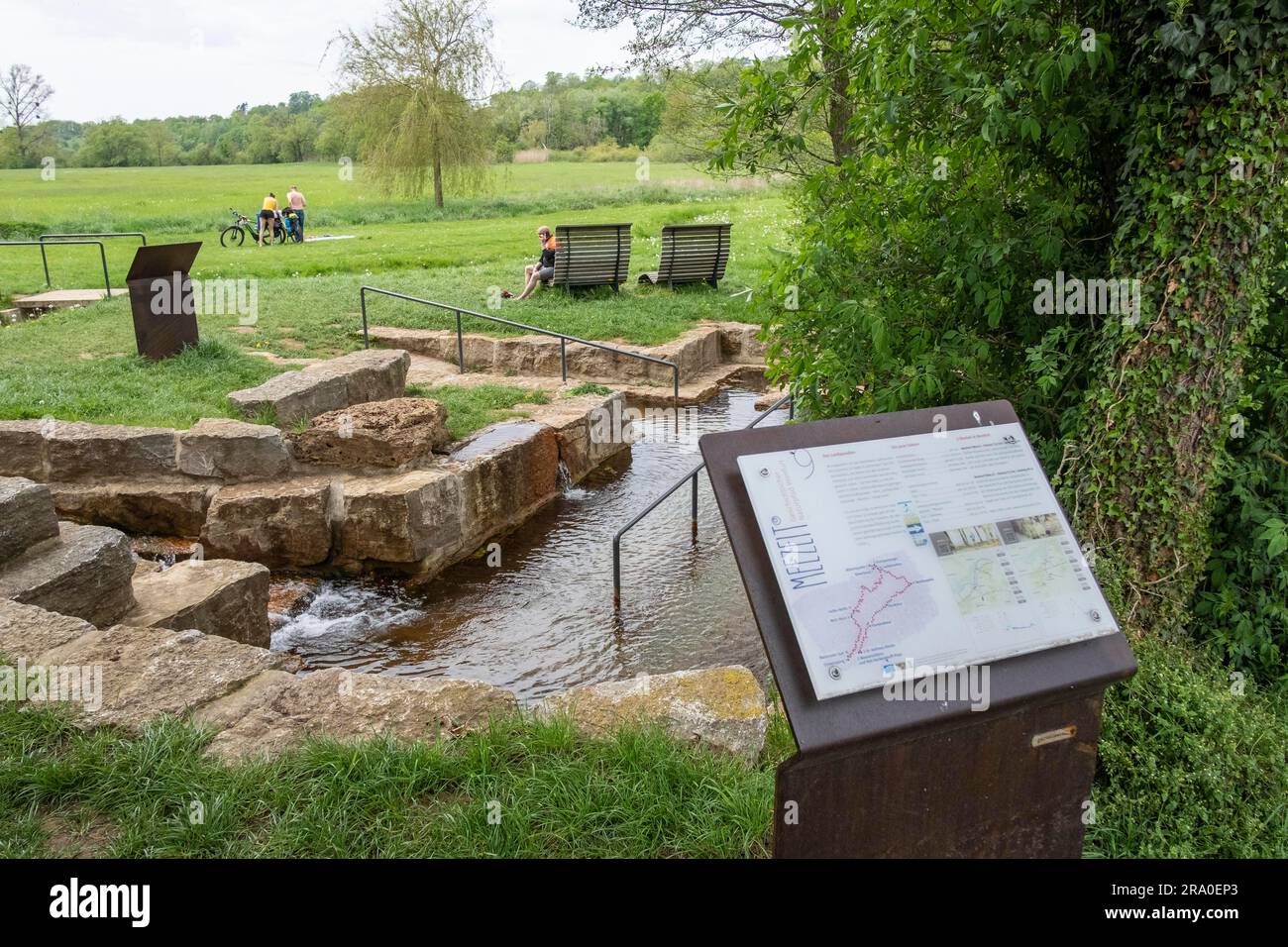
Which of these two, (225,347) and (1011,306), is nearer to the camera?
(1011,306)

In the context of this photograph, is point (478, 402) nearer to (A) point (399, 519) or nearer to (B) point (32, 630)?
(A) point (399, 519)

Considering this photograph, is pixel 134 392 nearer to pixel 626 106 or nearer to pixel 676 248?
pixel 676 248

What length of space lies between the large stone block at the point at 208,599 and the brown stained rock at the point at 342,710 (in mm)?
1496

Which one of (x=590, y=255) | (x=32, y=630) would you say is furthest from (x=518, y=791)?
(x=590, y=255)

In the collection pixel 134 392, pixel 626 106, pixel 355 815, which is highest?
pixel 626 106

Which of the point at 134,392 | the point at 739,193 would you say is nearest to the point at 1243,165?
the point at 134,392

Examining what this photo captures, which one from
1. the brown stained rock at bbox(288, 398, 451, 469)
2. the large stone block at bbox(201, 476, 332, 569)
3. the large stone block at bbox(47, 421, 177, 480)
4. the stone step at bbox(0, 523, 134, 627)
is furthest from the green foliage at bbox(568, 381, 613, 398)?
the stone step at bbox(0, 523, 134, 627)

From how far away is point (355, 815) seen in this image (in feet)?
9.71

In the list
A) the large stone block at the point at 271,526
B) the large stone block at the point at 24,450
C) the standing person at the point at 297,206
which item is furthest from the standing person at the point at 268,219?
the large stone block at the point at 271,526

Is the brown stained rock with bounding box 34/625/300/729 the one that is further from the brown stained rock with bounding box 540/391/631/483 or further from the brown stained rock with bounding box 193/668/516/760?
the brown stained rock with bounding box 540/391/631/483

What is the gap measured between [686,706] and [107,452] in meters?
5.13

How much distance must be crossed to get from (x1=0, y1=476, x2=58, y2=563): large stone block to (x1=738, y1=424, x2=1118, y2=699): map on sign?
416 centimetres

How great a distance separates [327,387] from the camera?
7898 mm
